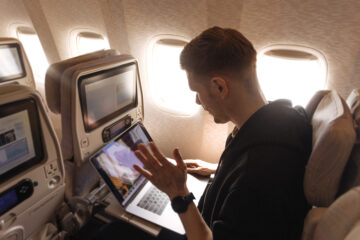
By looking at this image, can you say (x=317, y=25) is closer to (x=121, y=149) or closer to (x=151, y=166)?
(x=151, y=166)

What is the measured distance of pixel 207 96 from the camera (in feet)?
3.98

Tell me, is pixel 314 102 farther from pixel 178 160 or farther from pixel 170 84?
pixel 170 84

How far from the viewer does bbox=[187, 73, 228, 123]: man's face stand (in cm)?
118

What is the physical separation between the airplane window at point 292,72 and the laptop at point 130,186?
1.08 meters

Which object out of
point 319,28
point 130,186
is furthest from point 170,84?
point 319,28

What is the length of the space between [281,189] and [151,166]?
24.0 inches

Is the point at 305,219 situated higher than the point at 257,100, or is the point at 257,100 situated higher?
the point at 257,100

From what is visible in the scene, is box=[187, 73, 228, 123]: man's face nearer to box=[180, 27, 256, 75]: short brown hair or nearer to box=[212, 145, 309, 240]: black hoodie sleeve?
box=[180, 27, 256, 75]: short brown hair

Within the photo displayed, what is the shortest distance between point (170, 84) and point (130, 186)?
1.42 m

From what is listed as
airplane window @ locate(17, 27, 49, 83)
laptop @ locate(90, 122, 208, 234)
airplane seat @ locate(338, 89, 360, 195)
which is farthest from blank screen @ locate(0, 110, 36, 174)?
airplane window @ locate(17, 27, 49, 83)

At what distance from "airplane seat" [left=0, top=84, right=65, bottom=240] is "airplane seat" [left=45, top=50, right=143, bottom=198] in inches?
9.1

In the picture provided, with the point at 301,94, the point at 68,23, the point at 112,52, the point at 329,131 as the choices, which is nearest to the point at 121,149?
the point at 112,52

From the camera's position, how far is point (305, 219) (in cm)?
94

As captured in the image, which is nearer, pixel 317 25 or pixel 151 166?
pixel 151 166
